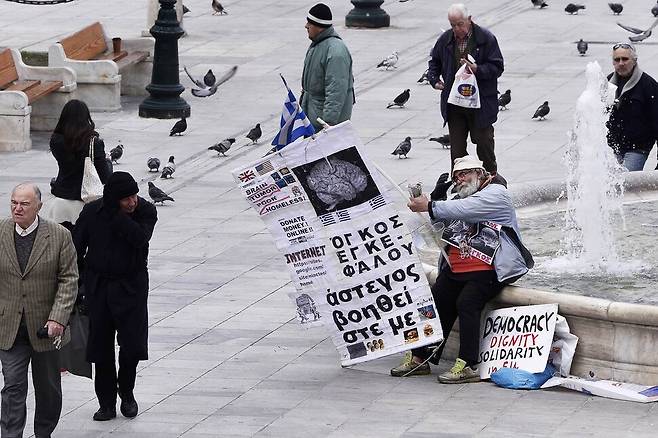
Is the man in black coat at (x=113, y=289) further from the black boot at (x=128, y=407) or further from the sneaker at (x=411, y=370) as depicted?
the sneaker at (x=411, y=370)

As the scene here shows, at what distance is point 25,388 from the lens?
976 centimetres

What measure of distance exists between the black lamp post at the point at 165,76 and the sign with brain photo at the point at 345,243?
10.0 meters

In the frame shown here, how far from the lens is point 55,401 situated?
9859 millimetres

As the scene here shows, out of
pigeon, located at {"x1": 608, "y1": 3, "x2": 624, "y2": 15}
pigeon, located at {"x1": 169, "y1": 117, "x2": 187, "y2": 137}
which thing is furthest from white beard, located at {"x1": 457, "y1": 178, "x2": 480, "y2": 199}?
pigeon, located at {"x1": 608, "y1": 3, "x2": 624, "y2": 15}

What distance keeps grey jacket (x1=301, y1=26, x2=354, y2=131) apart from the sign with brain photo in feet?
8.79

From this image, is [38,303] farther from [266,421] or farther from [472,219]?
[472,219]

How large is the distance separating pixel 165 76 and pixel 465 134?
6.65 m

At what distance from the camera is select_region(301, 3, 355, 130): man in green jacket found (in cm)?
1393

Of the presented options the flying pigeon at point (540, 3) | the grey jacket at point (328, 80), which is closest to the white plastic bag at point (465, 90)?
the grey jacket at point (328, 80)

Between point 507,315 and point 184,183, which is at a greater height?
point 507,315

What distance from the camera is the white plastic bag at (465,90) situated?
1487 centimetres

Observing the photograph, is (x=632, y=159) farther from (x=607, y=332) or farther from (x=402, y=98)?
(x=402, y=98)

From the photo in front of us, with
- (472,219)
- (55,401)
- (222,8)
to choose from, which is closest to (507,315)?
(472,219)

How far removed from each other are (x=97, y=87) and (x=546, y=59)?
665 cm
